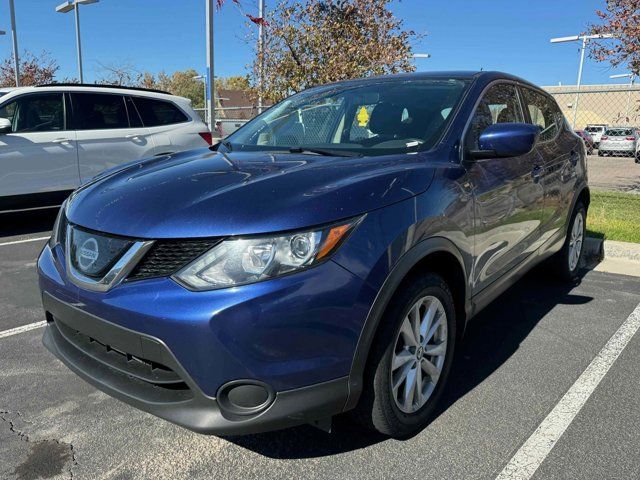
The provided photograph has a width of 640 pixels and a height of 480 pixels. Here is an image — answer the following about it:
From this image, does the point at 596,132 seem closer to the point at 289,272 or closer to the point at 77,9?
the point at 77,9

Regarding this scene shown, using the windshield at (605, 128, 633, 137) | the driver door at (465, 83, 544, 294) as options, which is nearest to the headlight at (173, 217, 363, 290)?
Result: the driver door at (465, 83, 544, 294)

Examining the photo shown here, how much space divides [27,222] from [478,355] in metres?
6.68

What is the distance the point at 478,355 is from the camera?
11.5 feet

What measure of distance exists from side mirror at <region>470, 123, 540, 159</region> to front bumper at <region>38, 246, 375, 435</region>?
4.06 ft

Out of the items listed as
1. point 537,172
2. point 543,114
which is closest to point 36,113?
point 543,114

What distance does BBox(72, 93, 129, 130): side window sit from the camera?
7234mm

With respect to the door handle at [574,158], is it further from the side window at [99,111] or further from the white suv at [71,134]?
the side window at [99,111]

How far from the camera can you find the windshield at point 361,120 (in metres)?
2.98

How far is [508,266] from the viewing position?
3.45m

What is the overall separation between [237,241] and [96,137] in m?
6.20

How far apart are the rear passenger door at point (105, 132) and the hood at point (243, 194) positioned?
16.3 ft

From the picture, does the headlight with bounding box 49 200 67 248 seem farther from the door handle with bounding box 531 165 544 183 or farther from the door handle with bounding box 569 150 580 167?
the door handle with bounding box 569 150 580 167

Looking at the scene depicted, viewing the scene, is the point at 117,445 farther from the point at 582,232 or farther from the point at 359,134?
the point at 582,232

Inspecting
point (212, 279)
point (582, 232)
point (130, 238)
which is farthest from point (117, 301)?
point (582, 232)
